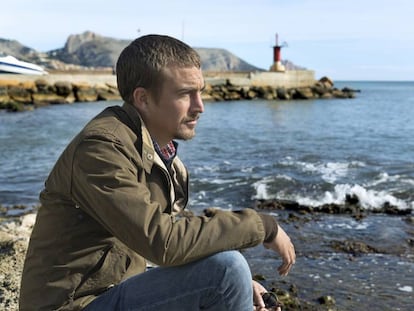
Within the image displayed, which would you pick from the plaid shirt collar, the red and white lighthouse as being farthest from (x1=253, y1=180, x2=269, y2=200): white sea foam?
the red and white lighthouse

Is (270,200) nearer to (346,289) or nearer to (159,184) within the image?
(346,289)

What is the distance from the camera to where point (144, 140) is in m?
2.35

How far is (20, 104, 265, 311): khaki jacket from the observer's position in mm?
2148

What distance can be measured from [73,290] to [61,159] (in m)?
0.56

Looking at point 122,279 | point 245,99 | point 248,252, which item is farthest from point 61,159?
point 245,99

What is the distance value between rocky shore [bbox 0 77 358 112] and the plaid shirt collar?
33172mm

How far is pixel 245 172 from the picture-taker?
13422 millimetres

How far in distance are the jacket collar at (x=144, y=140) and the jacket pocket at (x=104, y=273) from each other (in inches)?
15.3

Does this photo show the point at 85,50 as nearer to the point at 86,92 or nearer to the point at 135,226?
the point at 86,92

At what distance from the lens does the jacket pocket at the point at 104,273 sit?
7.65 ft

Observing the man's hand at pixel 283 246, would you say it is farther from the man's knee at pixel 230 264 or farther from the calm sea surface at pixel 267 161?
the calm sea surface at pixel 267 161

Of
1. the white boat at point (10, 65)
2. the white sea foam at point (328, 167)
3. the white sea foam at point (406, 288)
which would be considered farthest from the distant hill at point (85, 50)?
the white sea foam at point (406, 288)

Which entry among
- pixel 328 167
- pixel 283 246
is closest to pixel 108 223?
pixel 283 246

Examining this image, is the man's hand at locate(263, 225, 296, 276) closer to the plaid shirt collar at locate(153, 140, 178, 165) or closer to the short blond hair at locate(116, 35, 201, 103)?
the plaid shirt collar at locate(153, 140, 178, 165)
